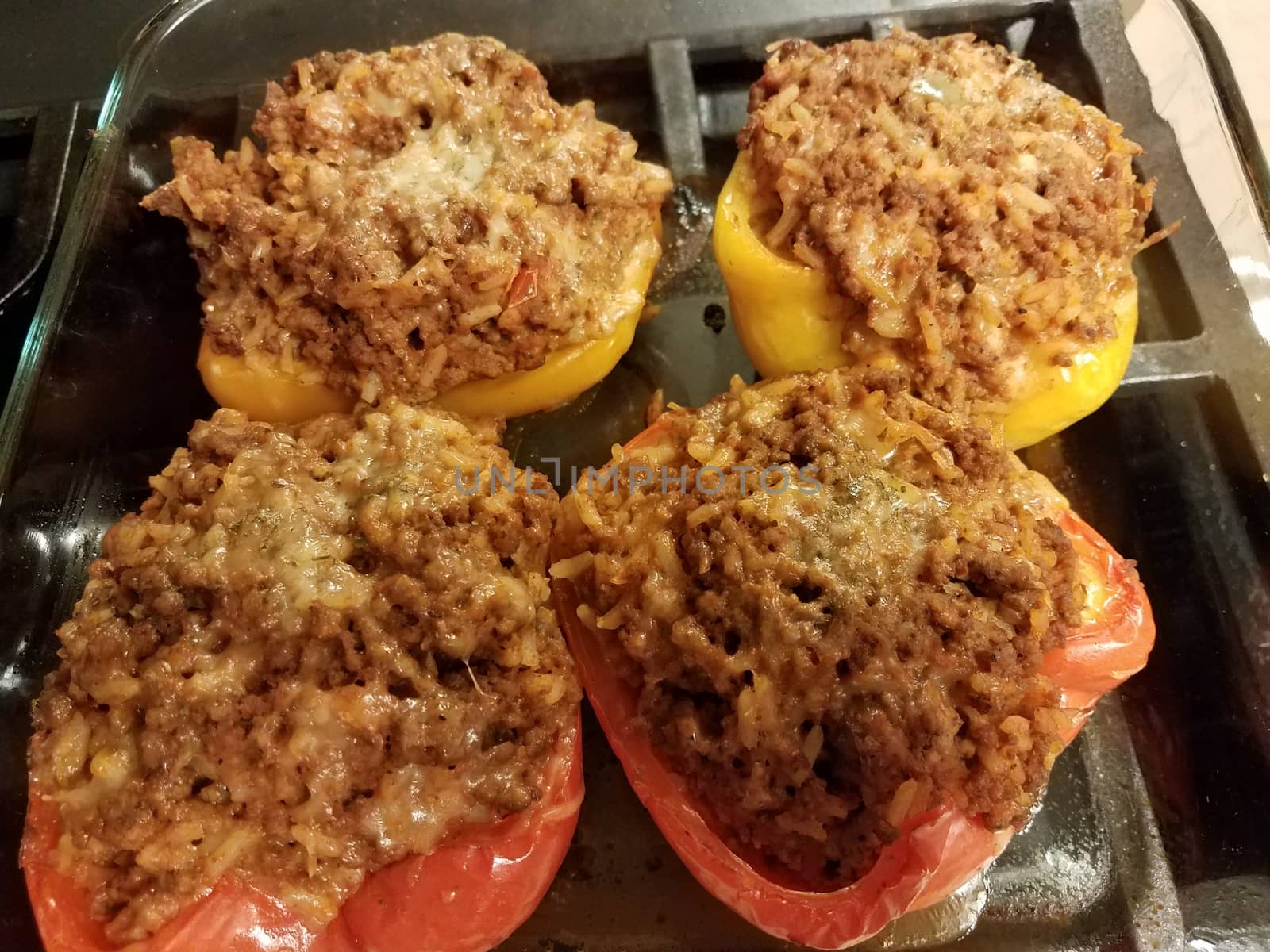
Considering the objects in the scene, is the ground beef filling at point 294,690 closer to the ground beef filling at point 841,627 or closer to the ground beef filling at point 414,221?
the ground beef filling at point 841,627

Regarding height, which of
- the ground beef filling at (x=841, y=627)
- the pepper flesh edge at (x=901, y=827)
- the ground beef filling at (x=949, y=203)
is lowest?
the pepper flesh edge at (x=901, y=827)

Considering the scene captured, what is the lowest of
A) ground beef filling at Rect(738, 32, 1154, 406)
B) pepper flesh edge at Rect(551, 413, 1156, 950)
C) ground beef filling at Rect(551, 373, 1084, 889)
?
pepper flesh edge at Rect(551, 413, 1156, 950)

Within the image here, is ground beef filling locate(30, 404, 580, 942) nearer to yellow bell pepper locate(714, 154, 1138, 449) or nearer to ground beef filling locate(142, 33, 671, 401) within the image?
ground beef filling locate(142, 33, 671, 401)

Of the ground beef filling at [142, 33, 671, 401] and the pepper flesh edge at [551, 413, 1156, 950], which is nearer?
the pepper flesh edge at [551, 413, 1156, 950]

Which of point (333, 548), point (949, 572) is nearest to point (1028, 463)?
point (949, 572)

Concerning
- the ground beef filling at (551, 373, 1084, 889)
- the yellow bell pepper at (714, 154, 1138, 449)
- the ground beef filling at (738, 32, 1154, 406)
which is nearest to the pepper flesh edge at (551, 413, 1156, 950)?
the ground beef filling at (551, 373, 1084, 889)

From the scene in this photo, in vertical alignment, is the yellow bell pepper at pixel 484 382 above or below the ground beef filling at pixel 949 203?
below

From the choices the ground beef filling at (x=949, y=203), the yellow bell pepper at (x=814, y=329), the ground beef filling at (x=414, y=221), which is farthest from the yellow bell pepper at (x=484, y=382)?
the ground beef filling at (x=949, y=203)
